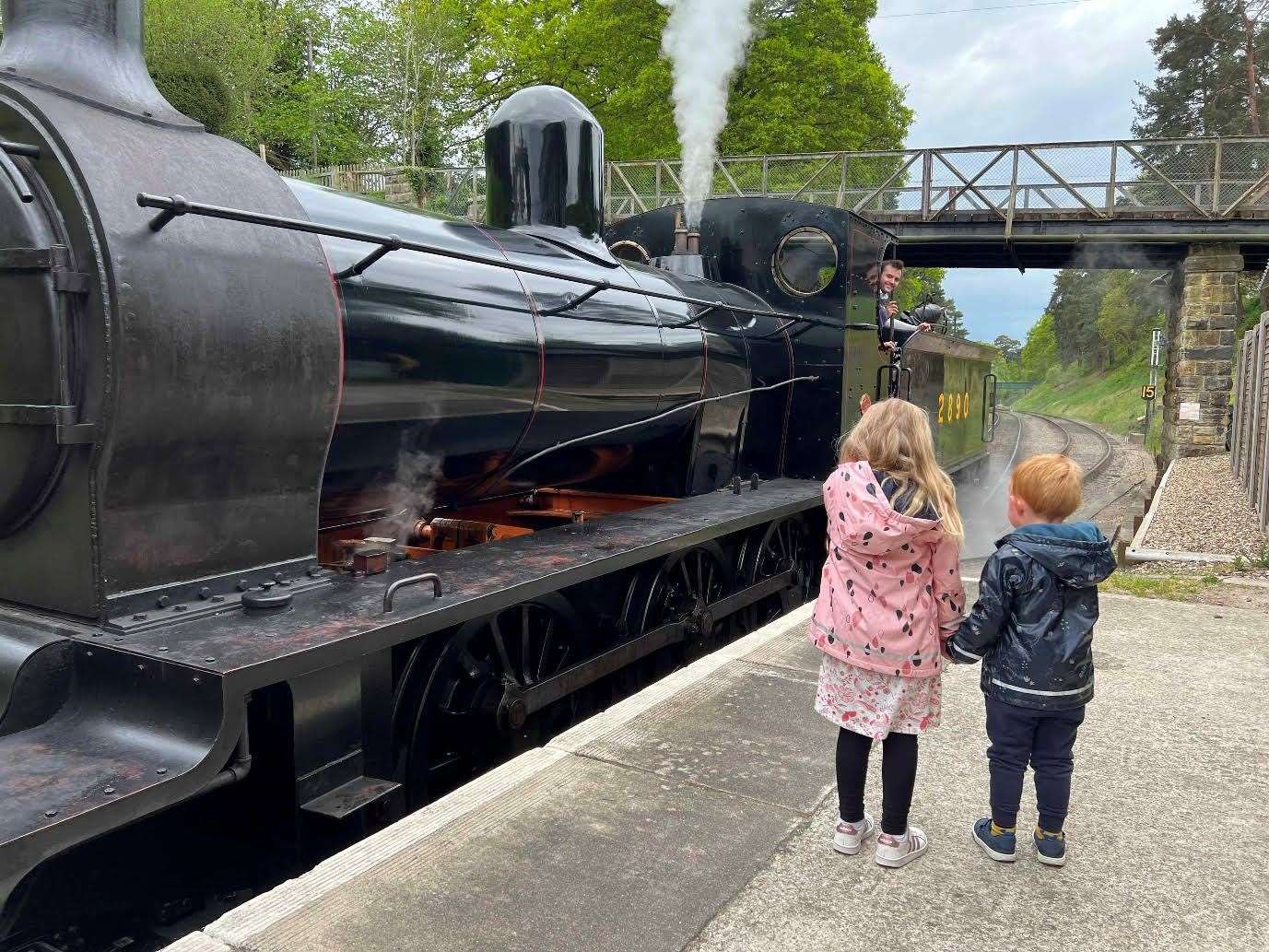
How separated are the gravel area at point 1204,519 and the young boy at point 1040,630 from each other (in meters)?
5.61

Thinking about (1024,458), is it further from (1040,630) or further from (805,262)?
(1040,630)

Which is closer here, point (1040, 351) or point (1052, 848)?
point (1052, 848)

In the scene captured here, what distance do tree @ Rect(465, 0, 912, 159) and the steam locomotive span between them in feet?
66.0

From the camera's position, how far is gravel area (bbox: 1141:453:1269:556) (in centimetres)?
738

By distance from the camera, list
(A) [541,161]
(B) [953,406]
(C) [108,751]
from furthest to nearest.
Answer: (B) [953,406] → (A) [541,161] → (C) [108,751]

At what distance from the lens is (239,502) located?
2352mm

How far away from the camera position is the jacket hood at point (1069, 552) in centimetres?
216

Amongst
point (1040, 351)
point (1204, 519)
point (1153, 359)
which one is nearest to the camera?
point (1204, 519)

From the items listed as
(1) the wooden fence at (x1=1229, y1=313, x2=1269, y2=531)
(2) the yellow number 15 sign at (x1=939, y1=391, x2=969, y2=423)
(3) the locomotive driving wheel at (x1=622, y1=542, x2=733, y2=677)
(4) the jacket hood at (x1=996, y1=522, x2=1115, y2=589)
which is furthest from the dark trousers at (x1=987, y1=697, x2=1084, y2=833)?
(2) the yellow number 15 sign at (x1=939, y1=391, x2=969, y2=423)

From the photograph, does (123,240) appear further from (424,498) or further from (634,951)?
(634,951)

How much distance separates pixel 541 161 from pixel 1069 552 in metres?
3.05

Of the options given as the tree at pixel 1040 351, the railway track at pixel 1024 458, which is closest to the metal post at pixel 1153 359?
the railway track at pixel 1024 458

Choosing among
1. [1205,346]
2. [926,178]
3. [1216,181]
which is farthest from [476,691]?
[1216,181]

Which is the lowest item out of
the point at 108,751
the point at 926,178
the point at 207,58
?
the point at 108,751
